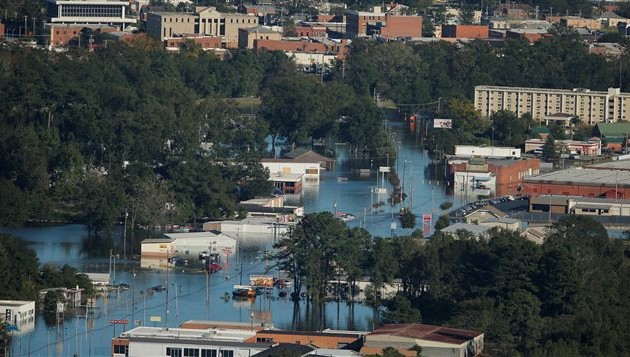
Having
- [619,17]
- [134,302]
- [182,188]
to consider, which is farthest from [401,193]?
[619,17]

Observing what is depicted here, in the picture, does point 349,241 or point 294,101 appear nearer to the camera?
point 349,241

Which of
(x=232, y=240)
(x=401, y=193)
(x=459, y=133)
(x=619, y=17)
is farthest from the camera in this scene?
(x=619, y=17)

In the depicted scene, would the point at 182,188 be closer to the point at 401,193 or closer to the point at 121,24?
the point at 401,193

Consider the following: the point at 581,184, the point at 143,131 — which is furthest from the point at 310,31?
the point at 581,184

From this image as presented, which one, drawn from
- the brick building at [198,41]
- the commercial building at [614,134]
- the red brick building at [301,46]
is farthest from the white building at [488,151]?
the red brick building at [301,46]

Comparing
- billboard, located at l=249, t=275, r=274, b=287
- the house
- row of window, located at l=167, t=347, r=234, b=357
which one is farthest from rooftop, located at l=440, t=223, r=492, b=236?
row of window, located at l=167, t=347, r=234, b=357

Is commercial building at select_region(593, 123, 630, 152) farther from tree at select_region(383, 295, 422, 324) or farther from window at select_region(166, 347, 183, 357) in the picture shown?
window at select_region(166, 347, 183, 357)

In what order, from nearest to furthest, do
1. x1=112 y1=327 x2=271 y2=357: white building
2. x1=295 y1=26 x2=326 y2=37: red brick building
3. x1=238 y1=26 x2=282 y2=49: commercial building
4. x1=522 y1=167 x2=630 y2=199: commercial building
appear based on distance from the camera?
x1=112 y1=327 x2=271 y2=357: white building
x1=522 y1=167 x2=630 y2=199: commercial building
x1=238 y1=26 x2=282 y2=49: commercial building
x1=295 y1=26 x2=326 y2=37: red brick building

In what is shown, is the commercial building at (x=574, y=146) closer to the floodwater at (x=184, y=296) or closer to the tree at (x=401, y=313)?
the floodwater at (x=184, y=296)
